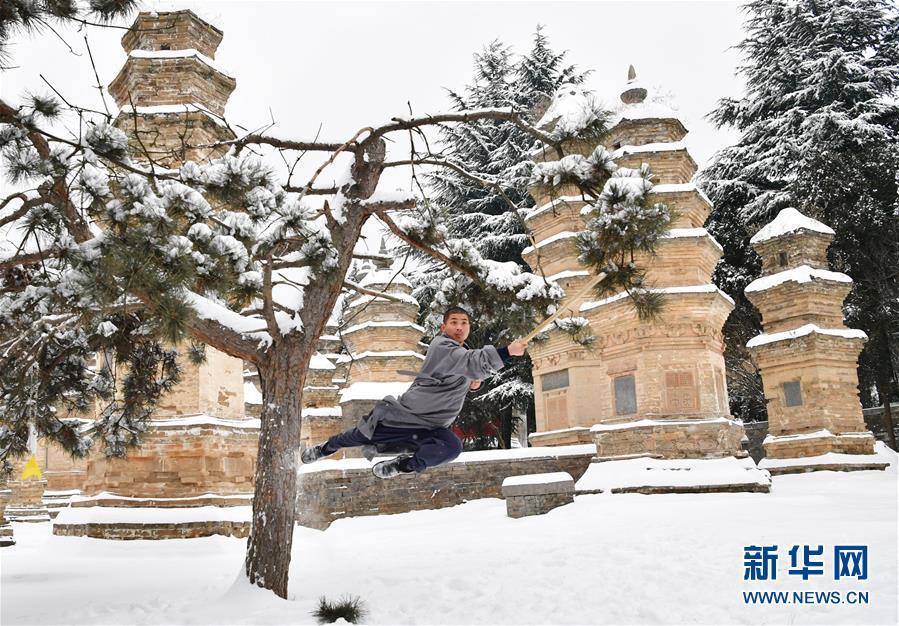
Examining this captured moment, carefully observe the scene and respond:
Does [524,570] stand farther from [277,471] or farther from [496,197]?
[496,197]

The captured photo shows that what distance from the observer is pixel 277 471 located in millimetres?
7160

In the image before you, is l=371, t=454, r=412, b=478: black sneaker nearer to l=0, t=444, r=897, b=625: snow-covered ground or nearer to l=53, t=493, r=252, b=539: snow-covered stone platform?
l=0, t=444, r=897, b=625: snow-covered ground

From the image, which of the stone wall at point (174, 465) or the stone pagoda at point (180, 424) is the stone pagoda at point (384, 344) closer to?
the stone pagoda at point (180, 424)

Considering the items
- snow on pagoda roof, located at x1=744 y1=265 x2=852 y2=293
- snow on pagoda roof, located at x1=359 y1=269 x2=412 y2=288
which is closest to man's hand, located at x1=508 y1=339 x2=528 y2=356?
snow on pagoda roof, located at x1=744 y1=265 x2=852 y2=293

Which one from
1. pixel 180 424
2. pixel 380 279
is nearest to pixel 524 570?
pixel 180 424

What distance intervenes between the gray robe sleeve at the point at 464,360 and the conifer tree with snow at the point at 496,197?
18922mm

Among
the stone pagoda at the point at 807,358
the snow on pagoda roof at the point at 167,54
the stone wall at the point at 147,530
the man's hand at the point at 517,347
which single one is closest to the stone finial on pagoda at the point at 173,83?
the snow on pagoda roof at the point at 167,54

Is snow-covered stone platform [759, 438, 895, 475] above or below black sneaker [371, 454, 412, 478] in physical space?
below

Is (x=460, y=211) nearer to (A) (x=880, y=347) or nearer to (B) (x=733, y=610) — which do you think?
(A) (x=880, y=347)

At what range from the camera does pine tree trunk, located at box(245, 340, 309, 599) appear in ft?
22.7

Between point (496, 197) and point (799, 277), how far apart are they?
42.3ft

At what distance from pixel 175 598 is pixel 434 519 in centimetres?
783

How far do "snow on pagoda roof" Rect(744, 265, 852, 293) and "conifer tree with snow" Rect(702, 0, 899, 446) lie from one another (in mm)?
6512

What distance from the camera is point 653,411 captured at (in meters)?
15.1
